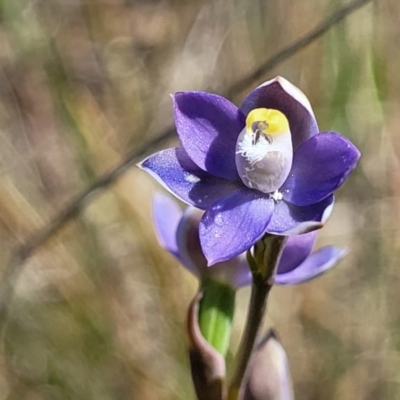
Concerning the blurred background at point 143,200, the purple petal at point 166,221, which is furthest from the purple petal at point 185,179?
the blurred background at point 143,200

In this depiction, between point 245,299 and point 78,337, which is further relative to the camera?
point 245,299

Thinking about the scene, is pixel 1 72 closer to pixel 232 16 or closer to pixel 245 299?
pixel 232 16

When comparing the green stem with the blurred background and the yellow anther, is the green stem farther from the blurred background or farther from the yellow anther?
the blurred background

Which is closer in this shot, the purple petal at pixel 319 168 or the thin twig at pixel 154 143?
the purple petal at pixel 319 168

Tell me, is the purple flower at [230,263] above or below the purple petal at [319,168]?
below

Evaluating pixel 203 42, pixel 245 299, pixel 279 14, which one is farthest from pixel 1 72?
pixel 245 299

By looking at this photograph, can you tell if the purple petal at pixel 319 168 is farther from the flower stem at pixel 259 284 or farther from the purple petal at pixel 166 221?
the purple petal at pixel 166 221
